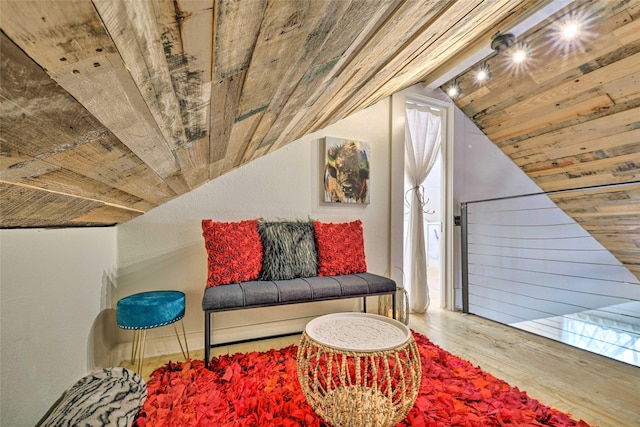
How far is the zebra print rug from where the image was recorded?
1078 millimetres

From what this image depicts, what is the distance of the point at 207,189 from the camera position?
236 centimetres

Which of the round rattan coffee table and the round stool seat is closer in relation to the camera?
the round rattan coffee table

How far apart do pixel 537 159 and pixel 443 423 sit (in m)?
2.79

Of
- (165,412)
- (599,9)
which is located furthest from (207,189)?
(599,9)

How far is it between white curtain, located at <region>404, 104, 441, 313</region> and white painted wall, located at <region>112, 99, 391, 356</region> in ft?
1.53

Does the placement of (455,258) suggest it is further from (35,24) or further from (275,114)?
(35,24)

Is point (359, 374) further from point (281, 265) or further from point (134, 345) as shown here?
point (134, 345)

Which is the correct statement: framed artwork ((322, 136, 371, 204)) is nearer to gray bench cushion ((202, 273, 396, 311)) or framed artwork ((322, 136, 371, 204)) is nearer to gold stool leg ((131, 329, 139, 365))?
gray bench cushion ((202, 273, 396, 311))

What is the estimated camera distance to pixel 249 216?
2504 mm

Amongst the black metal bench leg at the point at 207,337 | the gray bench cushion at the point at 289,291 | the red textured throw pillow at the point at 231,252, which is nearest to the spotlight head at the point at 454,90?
the gray bench cushion at the point at 289,291

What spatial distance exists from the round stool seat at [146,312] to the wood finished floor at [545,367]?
0.47 metres

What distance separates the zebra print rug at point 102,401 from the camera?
3.54ft

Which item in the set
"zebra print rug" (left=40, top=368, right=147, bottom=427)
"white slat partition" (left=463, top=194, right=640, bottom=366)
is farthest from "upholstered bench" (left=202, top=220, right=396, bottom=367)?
"white slat partition" (left=463, top=194, right=640, bottom=366)

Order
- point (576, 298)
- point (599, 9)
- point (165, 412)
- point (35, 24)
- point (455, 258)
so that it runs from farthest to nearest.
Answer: point (576, 298) → point (455, 258) → point (599, 9) → point (165, 412) → point (35, 24)
